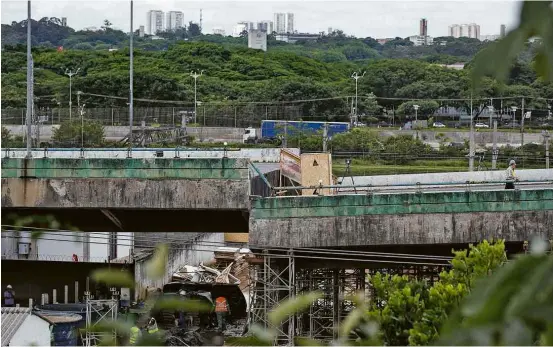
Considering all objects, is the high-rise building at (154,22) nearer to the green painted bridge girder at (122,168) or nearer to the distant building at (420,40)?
the distant building at (420,40)

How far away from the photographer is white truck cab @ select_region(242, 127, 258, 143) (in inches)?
1877

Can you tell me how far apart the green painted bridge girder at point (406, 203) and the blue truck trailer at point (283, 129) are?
2626 centimetres

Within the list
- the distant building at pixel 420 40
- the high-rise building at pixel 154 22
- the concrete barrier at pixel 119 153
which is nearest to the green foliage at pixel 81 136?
the concrete barrier at pixel 119 153

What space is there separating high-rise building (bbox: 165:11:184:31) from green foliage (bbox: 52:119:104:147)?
353 feet

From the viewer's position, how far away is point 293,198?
1841 centimetres

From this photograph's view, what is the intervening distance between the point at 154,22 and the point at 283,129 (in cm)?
11005

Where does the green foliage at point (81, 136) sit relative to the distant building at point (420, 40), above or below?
below

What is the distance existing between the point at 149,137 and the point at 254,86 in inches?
854

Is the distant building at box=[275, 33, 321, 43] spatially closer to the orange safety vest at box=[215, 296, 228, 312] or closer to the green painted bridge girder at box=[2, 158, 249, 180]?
the orange safety vest at box=[215, 296, 228, 312]

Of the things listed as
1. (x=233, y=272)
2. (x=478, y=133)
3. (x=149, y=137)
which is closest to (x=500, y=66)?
(x=233, y=272)

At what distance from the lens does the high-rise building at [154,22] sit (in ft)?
491

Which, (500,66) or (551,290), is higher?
(500,66)

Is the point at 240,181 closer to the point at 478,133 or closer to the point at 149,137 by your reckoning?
the point at 149,137

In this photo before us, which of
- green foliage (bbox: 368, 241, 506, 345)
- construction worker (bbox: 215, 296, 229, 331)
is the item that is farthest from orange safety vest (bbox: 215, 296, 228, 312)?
green foliage (bbox: 368, 241, 506, 345)
